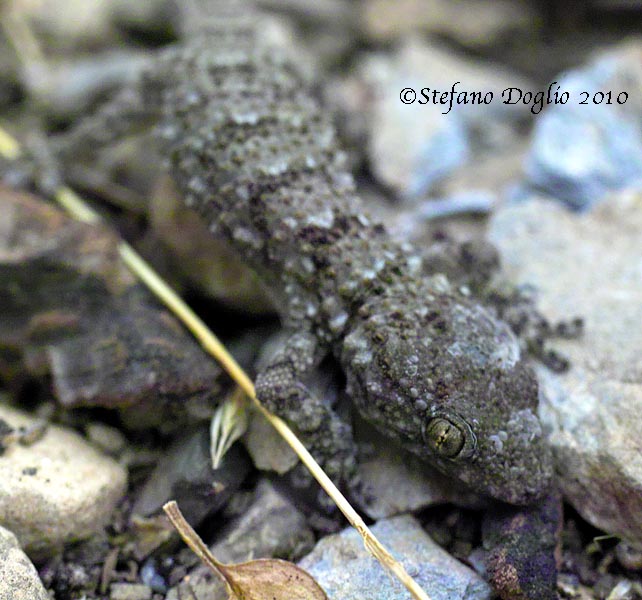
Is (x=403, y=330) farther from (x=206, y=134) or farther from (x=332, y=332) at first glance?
(x=206, y=134)

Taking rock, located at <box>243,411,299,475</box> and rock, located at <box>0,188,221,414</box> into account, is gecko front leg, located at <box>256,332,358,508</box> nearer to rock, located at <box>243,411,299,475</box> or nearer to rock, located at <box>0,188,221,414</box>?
rock, located at <box>243,411,299,475</box>

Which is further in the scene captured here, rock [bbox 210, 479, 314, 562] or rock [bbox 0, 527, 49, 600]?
rock [bbox 210, 479, 314, 562]

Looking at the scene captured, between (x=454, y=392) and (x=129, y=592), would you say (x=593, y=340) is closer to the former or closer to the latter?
(x=454, y=392)

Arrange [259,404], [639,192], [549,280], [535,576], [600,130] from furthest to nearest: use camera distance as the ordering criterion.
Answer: [600,130] → [639,192] → [549,280] → [259,404] → [535,576]

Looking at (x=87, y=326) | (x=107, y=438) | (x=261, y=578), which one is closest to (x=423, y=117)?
(x=87, y=326)

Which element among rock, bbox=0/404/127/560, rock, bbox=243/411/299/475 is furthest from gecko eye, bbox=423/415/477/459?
rock, bbox=0/404/127/560

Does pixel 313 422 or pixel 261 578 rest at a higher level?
pixel 313 422

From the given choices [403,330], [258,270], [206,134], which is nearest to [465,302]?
[403,330]
